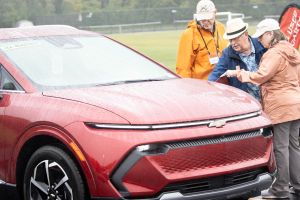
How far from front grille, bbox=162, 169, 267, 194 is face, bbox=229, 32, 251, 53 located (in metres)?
1.85

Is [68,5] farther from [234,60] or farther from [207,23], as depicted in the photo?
[234,60]

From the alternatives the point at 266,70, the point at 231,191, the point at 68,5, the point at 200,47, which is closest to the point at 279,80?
the point at 266,70

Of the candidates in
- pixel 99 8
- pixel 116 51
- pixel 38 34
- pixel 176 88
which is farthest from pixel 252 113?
pixel 99 8

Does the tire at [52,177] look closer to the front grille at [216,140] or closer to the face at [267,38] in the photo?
the front grille at [216,140]

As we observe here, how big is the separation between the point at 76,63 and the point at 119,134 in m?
1.45

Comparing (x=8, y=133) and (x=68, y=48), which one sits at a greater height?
(x=68, y=48)

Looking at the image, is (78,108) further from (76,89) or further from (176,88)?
(176,88)

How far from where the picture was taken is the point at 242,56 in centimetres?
657

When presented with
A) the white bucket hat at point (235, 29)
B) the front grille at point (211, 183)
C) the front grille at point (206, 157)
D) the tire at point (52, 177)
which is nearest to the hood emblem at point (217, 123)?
the front grille at point (206, 157)

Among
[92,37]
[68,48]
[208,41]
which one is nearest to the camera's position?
[68,48]

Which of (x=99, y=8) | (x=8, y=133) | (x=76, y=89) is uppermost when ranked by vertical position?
(x=76, y=89)

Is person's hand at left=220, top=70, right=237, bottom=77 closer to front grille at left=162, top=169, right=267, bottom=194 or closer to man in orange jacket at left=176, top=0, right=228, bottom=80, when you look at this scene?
man in orange jacket at left=176, top=0, right=228, bottom=80

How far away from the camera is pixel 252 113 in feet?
16.3

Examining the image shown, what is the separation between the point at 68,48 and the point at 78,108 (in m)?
1.31
